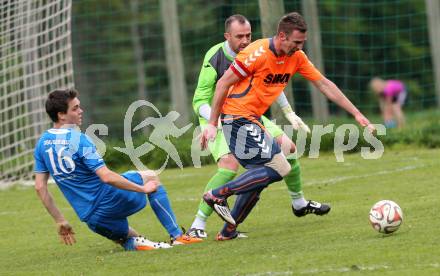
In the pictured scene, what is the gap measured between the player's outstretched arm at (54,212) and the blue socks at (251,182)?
4.03 feet

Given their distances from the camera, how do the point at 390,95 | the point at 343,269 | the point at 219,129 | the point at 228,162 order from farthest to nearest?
the point at 390,95 → the point at 219,129 → the point at 228,162 → the point at 343,269

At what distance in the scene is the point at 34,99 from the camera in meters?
15.0

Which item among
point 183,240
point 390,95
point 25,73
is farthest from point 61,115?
point 390,95


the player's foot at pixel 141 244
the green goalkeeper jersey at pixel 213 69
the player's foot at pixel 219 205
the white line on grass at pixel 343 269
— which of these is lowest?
A: the white line on grass at pixel 343 269

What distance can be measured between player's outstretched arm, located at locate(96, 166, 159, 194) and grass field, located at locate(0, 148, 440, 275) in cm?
53

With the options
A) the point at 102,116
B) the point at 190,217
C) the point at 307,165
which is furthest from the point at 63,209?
the point at 102,116

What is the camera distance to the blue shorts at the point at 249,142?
28.5 ft

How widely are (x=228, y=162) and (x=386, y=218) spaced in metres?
1.89

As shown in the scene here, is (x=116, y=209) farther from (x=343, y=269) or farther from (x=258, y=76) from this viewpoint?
(x=343, y=269)

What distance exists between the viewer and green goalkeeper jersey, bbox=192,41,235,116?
9602mm

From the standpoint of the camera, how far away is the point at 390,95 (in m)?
24.3

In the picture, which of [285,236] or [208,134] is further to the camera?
[285,236]

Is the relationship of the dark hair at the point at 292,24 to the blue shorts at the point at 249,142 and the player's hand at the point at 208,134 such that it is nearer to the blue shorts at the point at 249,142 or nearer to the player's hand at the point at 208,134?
the blue shorts at the point at 249,142

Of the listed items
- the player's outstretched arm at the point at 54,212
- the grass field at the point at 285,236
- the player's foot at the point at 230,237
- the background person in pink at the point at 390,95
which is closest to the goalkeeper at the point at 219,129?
the grass field at the point at 285,236
